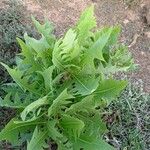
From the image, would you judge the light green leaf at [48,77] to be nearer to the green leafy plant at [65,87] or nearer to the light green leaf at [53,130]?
the green leafy plant at [65,87]

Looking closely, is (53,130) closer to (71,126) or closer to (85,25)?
(71,126)

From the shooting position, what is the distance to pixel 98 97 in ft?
12.5

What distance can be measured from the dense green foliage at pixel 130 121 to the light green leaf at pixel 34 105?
105 centimetres

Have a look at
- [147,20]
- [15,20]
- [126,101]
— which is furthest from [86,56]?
[147,20]

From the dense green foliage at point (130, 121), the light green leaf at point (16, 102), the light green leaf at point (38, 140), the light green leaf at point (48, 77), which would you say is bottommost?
the dense green foliage at point (130, 121)

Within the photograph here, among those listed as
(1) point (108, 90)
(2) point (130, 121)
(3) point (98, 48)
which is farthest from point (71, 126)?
(2) point (130, 121)

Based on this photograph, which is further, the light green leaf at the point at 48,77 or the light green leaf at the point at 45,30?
the light green leaf at the point at 45,30

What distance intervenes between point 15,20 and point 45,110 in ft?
A: 5.34

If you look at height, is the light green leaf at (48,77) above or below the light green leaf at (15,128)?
above

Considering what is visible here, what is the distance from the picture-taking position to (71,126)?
3748 mm

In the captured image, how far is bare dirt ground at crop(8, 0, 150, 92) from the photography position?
5367mm

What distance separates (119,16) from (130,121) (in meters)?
1.56

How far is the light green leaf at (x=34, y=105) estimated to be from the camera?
139 inches

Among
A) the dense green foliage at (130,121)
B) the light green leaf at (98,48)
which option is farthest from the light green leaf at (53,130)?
the dense green foliage at (130,121)
